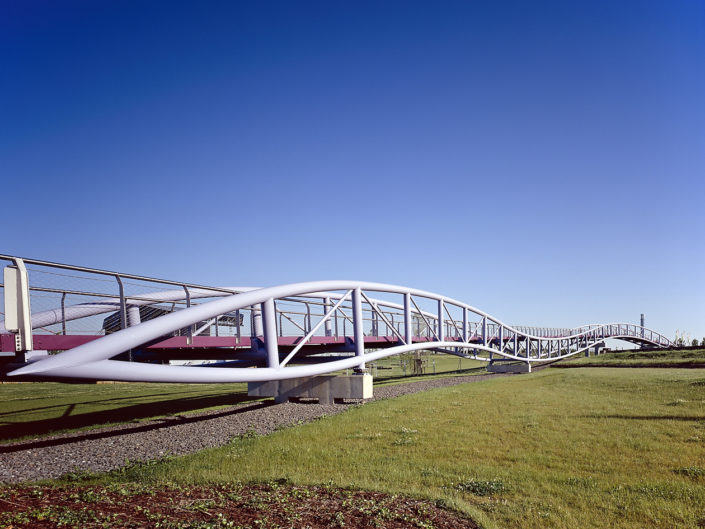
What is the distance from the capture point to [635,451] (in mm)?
10133

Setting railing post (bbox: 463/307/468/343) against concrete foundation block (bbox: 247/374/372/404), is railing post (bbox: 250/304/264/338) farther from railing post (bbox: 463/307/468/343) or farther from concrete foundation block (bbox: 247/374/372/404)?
railing post (bbox: 463/307/468/343)

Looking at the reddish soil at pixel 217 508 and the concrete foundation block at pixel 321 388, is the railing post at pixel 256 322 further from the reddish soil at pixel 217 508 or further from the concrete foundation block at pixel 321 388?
the reddish soil at pixel 217 508

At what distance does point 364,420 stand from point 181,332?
7601 millimetres

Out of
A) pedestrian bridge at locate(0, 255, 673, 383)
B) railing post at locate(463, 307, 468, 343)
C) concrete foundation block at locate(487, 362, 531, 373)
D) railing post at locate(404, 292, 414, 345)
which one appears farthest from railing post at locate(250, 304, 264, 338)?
concrete foundation block at locate(487, 362, 531, 373)

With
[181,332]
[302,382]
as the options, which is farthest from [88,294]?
[302,382]

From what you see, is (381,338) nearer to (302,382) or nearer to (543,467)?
(302,382)

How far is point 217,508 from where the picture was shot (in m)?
6.73

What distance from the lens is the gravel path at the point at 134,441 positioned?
11.2 meters

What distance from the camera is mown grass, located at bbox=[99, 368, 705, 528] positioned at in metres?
6.95

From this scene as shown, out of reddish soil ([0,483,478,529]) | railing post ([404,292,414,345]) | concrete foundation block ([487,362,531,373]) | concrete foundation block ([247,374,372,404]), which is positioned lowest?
concrete foundation block ([487,362,531,373])

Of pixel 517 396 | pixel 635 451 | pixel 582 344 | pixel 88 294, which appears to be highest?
pixel 88 294

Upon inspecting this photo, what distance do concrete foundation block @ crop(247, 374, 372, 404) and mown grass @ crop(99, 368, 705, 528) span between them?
5096 mm

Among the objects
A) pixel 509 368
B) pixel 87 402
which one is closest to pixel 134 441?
pixel 87 402

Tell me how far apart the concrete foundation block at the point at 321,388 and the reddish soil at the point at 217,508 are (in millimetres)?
14229
